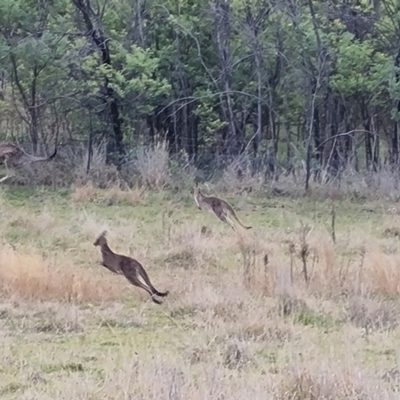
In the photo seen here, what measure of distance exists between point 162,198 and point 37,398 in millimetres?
9874

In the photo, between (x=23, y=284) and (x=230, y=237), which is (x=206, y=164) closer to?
(x=230, y=237)

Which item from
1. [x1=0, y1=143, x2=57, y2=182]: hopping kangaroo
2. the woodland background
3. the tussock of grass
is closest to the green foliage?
the woodland background

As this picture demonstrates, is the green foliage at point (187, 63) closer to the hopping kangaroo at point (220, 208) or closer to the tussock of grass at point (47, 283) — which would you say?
the hopping kangaroo at point (220, 208)

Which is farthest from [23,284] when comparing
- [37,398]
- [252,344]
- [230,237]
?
[230,237]

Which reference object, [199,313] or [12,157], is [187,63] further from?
[199,313]

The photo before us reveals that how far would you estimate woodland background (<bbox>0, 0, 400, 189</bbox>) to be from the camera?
53.4 ft

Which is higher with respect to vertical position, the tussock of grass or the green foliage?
the green foliage

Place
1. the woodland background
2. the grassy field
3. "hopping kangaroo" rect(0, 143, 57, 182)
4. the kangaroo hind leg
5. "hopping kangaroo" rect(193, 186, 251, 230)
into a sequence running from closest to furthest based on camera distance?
1. the grassy field
2. the kangaroo hind leg
3. "hopping kangaroo" rect(193, 186, 251, 230)
4. "hopping kangaroo" rect(0, 143, 57, 182)
5. the woodland background

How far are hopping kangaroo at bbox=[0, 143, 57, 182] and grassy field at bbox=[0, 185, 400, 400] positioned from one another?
117 inches

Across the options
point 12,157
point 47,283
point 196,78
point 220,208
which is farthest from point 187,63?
point 47,283

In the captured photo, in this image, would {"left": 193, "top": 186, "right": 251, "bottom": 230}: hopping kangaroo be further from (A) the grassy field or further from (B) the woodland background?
(B) the woodland background

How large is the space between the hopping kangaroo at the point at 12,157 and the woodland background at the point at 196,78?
1209mm

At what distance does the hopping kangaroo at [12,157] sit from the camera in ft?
49.1

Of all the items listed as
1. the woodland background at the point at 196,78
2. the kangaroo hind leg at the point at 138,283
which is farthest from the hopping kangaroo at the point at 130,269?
the woodland background at the point at 196,78
